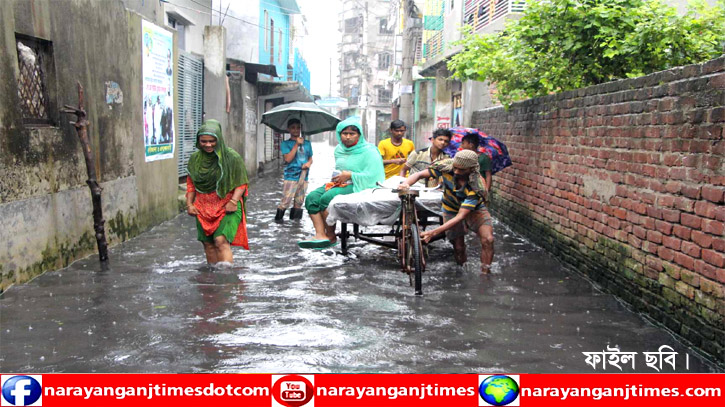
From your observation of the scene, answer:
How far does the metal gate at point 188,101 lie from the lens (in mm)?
13492

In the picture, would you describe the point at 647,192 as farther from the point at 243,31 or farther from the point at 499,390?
the point at 243,31

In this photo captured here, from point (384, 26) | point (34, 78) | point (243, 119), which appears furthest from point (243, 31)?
point (384, 26)

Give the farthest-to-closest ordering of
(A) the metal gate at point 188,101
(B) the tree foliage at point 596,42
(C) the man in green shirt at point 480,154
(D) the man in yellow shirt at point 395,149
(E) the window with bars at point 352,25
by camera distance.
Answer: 1. (E) the window with bars at point 352,25
2. (A) the metal gate at point 188,101
3. (D) the man in yellow shirt at point 395,149
4. (C) the man in green shirt at point 480,154
5. (B) the tree foliage at point 596,42

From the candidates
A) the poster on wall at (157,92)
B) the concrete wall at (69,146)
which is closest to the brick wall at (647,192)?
the concrete wall at (69,146)

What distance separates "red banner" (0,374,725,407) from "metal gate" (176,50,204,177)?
9.42 meters

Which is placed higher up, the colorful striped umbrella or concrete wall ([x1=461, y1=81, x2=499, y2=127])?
concrete wall ([x1=461, y1=81, x2=499, y2=127])

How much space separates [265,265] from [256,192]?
30.7ft

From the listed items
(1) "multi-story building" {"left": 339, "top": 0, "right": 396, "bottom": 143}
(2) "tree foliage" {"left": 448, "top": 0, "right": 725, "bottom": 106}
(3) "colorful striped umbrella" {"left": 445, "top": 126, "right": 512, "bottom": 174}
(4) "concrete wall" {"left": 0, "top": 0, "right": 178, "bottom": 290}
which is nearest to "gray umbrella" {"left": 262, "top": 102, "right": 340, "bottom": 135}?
(4) "concrete wall" {"left": 0, "top": 0, "right": 178, "bottom": 290}

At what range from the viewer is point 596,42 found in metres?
8.23

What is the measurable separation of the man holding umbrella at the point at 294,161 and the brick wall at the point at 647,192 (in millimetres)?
3792

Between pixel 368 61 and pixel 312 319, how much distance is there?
64.7m

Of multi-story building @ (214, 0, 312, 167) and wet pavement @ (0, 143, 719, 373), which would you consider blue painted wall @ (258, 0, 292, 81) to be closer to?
multi-story building @ (214, 0, 312, 167)

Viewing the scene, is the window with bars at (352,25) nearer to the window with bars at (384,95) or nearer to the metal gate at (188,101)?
the window with bars at (384,95)

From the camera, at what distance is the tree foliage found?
25.0ft
